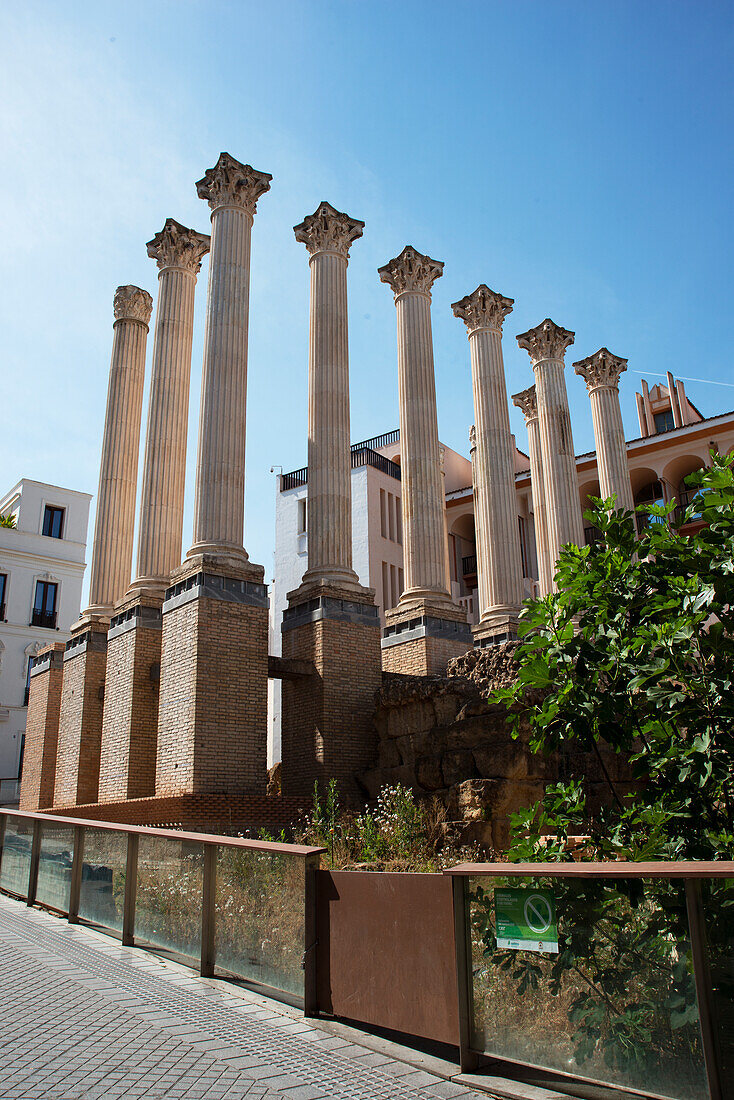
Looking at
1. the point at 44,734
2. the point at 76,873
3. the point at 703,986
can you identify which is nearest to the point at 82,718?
the point at 44,734

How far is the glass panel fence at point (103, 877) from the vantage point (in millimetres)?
9633

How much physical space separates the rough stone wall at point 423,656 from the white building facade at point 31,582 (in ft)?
87.0

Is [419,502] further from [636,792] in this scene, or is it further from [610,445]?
[636,792]

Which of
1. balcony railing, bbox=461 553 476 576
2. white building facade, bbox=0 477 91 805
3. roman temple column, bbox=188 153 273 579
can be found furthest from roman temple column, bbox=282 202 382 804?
white building facade, bbox=0 477 91 805

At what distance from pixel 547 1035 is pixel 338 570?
16.8 metres

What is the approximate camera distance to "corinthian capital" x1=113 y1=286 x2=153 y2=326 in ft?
91.4

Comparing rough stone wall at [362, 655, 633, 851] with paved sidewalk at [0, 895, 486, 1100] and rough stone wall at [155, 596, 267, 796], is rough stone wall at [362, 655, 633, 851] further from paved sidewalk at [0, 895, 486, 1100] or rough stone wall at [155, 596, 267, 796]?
paved sidewalk at [0, 895, 486, 1100]

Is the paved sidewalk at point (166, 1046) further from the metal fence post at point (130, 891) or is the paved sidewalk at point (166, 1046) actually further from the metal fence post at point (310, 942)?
the metal fence post at point (130, 891)

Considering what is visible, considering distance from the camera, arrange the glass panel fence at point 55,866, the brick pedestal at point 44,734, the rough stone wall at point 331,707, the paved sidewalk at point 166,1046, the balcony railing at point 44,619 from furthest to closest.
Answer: the balcony railing at point 44,619 → the brick pedestal at point 44,734 → the rough stone wall at point 331,707 → the glass panel fence at point 55,866 → the paved sidewalk at point 166,1046

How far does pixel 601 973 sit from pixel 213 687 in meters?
13.8

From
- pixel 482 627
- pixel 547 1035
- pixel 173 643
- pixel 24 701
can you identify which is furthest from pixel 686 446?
pixel 547 1035

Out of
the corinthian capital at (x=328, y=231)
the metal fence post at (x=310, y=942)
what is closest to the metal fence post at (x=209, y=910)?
the metal fence post at (x=310, y=942)

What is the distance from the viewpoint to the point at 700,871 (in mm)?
4328

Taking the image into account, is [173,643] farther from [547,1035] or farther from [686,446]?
[686,446]
